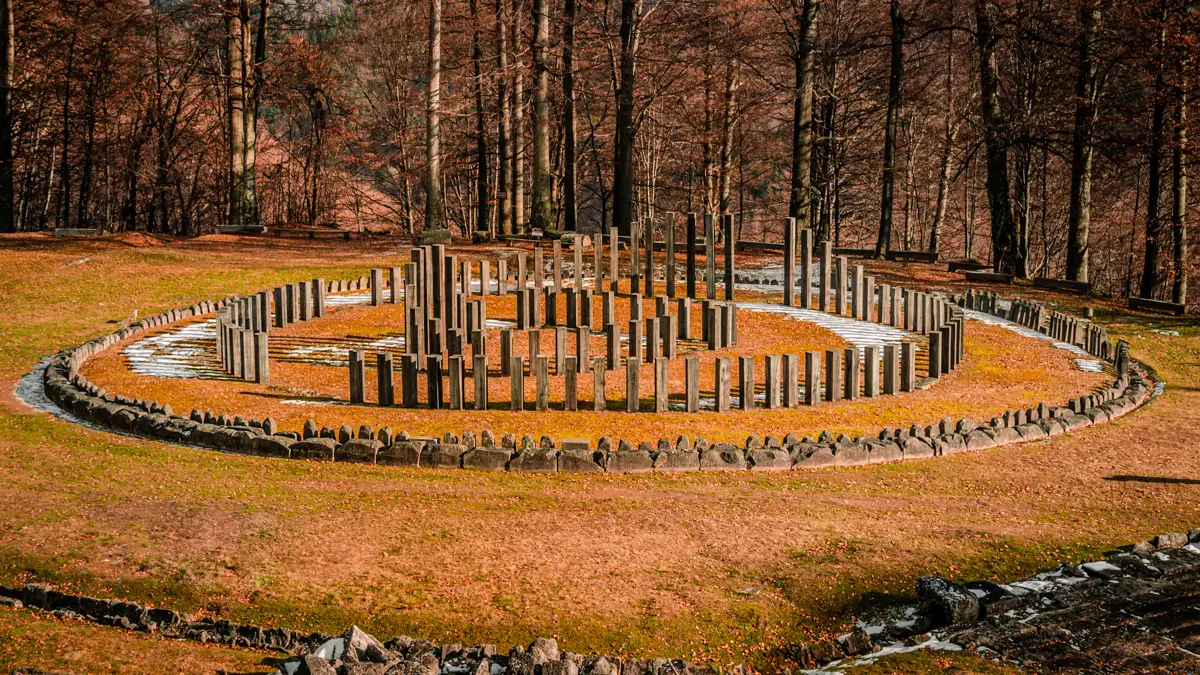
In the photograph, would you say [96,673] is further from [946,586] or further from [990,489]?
[990,489]

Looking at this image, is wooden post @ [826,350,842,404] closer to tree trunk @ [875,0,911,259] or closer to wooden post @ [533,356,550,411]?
wooden post @ [533,356,550,411]

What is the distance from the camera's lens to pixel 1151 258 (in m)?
25.4

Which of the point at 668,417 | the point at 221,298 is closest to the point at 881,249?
the point at 221,298

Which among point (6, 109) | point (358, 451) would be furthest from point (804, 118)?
point (6, 109)

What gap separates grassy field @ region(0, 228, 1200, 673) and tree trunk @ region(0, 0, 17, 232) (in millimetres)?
21577

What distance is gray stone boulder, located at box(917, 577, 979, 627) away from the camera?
7.69 metres

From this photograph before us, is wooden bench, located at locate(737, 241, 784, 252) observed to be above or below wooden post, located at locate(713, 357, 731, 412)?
above

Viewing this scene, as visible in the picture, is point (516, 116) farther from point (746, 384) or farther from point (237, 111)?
point (746, 384)

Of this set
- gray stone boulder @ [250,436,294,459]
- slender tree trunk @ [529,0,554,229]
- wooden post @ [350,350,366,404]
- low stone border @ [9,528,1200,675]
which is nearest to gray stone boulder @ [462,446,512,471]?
gray stone boulder @ [250,436,294,459]

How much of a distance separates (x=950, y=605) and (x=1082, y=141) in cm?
2225

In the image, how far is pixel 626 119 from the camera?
1215 inches

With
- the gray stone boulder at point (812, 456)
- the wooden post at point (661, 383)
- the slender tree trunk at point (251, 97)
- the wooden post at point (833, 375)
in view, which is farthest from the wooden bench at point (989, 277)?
the slender tree trunk at point (251, 97)

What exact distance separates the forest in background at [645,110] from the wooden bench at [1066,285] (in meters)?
1.36

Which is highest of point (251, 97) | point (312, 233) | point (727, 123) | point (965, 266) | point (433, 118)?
point (251, 97)
